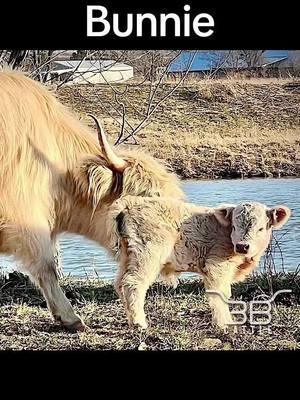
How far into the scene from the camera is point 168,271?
2.97 meters

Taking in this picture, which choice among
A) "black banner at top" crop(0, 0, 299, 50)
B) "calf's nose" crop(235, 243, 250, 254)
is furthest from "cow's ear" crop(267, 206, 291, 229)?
"black banner at top" crop(0, 0, 299, 50)

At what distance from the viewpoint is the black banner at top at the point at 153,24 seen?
3.08 metres

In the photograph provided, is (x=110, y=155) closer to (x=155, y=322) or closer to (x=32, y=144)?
(x=32, y=144)

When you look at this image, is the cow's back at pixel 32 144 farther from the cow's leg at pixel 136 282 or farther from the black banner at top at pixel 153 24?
the cow's leg at pixel 136 282

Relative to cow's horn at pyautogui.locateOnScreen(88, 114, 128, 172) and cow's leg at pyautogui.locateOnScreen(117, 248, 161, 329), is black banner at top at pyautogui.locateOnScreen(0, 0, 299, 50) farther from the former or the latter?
cow's leg at pyautogui.locateOnScreen(117, 248, 161, 329)

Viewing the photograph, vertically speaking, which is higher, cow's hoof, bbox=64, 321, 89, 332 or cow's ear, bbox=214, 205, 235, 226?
cow's ear, bbox=214, 205, 235, 226

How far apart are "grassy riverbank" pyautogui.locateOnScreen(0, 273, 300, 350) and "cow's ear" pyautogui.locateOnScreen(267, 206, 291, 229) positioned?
13.1 inches

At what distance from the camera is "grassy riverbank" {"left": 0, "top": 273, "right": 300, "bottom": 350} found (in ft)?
9.52

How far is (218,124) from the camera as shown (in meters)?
3.34

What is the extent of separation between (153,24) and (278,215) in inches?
34.2

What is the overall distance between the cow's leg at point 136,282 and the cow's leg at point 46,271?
222mm

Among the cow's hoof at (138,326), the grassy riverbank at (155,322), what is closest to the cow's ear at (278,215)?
the grassy riverbank at (155,322)

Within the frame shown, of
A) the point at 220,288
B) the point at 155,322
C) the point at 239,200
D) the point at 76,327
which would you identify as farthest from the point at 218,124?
the point at 76,327
